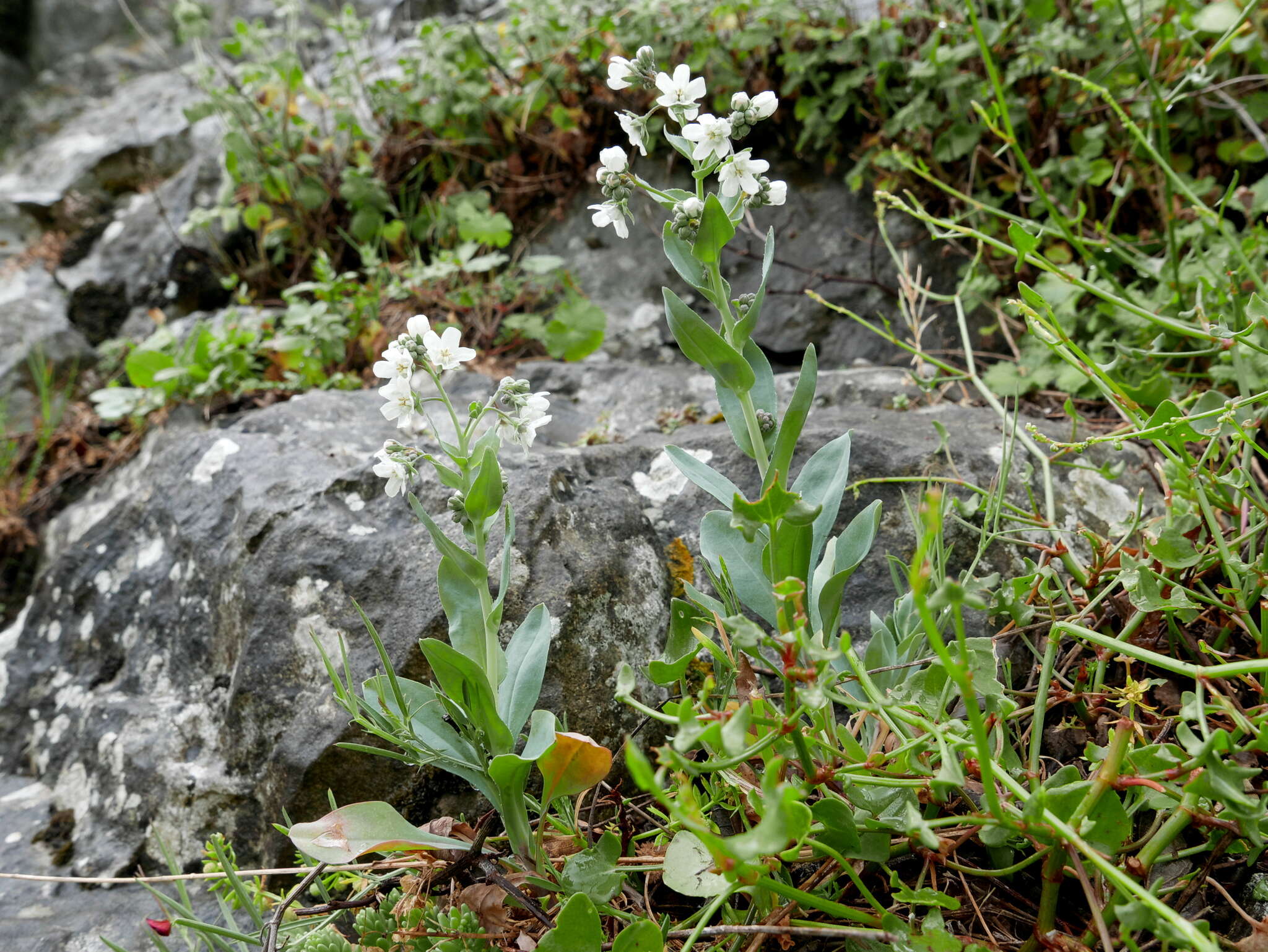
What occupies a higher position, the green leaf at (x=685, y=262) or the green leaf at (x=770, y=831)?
the green leaf at (x=685, y=262)

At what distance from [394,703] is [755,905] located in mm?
599

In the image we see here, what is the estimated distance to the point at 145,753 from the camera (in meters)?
1.90

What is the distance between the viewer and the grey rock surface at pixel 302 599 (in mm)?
1640

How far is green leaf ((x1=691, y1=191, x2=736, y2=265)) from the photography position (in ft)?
3.92

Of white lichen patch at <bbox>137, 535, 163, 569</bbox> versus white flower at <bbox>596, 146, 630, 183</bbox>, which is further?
white lichen patch at <bbox>137, 535, 163, 569</bbox>

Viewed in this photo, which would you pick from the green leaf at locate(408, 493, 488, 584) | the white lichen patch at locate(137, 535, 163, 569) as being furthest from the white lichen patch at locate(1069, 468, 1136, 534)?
the white lichen patch at locate(137, 535, 163, 569)

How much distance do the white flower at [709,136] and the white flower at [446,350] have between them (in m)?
0.45

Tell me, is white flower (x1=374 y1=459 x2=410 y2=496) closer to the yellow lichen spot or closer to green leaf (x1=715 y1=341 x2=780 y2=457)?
green leaf (x1=715 y1=341 x2=780 y2=457)

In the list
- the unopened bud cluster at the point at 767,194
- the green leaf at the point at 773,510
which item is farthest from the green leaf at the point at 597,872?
the unopened bud cluster at the point at 767,194

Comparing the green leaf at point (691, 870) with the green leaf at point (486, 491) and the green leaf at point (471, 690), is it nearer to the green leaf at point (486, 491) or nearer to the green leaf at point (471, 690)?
the green leaf at point (471, 690)

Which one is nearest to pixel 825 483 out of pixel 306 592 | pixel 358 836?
pixel 358 836

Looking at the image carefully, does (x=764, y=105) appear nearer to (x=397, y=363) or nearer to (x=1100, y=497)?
(x=397, y=363)

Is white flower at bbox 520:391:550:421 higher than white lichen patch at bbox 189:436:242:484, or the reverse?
white flower at bbox 520:391:550:421

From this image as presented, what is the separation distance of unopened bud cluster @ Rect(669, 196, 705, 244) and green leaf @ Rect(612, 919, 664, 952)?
924mm
